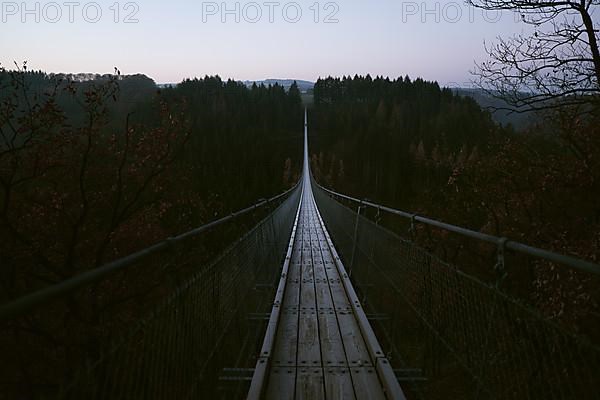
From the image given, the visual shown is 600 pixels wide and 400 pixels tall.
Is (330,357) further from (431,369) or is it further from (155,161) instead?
(155,161)

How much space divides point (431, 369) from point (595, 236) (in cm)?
461

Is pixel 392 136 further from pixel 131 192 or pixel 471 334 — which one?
pixel 471 334

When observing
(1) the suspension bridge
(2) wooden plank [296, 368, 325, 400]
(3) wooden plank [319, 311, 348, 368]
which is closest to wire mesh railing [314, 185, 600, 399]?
(1) the suspension bridge

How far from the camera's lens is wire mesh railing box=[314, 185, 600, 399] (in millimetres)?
1429

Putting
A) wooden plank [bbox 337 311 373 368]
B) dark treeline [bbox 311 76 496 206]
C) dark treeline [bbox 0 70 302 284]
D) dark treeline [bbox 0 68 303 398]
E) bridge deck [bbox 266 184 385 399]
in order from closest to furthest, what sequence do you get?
bridge deck [bbox 266 184 385 399]
wooden plank [bbox 337 311 373 368]
dark treeline [bbox 0 68 303 398]
dark treeline [bbox 0 70 302 284]
dark treeline [bbox 311 76 496 206]

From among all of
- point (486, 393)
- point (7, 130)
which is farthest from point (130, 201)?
point (486, 393)

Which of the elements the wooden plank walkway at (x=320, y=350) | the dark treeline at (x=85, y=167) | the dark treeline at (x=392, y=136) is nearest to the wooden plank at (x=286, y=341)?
the wooden plank walkway at (x=320, y=350)

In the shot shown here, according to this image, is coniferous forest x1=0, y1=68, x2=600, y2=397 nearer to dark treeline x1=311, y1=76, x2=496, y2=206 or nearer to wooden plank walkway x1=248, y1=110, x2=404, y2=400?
wooden plank walkway x1=248, y1=110, x2=404, y2=400

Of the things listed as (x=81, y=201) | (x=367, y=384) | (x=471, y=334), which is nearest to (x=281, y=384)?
(x=367, y=384)

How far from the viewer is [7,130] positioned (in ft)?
23.7

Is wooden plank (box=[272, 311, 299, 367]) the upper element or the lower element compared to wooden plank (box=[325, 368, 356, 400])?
lower

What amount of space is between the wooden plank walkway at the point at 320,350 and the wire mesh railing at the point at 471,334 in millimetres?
236

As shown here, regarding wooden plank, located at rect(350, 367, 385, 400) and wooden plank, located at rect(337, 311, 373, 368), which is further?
wooden plank, located at rect(337, 311, 373, 368)

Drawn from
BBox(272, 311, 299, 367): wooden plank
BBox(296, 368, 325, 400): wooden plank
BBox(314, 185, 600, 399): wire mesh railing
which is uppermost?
BBox(314, 185, 600, 399): wire mesh railing
